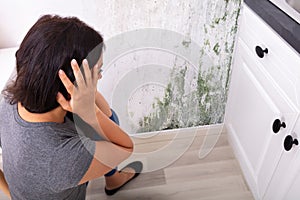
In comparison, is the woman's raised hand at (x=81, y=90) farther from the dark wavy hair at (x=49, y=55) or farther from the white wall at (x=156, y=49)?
the white wall at (x=156, y=49)

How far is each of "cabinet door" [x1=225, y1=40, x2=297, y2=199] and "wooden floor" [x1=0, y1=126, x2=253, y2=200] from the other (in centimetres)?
9

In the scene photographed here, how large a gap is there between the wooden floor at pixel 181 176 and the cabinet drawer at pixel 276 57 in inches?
27.8

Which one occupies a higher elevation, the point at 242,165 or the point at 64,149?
the point at 64,149

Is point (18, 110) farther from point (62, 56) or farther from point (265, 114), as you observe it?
point (265, 114)

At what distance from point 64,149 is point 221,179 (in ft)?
3.37

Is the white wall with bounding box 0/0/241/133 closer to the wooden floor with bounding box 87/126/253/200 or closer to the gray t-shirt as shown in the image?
the wooden floor with bounding box 87/126/253/200

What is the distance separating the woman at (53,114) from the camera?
74 cm

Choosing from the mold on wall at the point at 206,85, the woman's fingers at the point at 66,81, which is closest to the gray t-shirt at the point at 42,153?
the woman's fingers at the point at 66,81

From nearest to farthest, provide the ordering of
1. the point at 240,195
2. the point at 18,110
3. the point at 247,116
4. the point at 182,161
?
1. the point at 18,110
2. the point at 247,116
3. the point at 240,195
4. the point at 182,161

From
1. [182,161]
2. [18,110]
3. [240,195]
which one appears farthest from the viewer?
[182,161]

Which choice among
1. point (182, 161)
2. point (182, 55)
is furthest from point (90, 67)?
point (182, 161)

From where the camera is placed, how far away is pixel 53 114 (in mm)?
838

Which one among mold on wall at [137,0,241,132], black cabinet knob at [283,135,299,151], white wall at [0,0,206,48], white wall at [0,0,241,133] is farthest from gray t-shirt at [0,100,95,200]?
mold on wall at [137,0,241,132]

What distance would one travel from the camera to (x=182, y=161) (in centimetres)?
163
